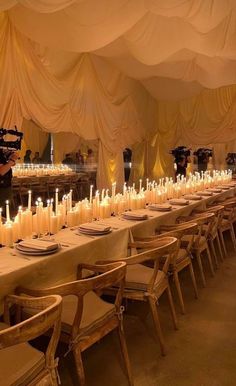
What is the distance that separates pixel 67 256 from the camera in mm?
2576

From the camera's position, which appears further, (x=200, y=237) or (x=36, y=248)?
(x=200, y=237)

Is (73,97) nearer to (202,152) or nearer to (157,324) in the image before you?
(157,324)

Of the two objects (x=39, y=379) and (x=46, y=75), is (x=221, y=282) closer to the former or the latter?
(x=39, y=379)

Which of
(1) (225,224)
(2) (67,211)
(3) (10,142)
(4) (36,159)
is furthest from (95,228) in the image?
(4) (36,159)

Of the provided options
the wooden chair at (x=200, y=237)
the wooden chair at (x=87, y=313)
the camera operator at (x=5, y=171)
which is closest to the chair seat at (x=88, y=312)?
the wooden chair at (x=87, y=313)

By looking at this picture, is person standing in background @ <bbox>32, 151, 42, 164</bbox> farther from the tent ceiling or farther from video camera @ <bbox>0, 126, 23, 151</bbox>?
video camera @ <bbox>0, 126, 23, 151</bbox>

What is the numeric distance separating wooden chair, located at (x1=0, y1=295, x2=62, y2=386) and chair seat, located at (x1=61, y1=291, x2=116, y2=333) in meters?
0.32

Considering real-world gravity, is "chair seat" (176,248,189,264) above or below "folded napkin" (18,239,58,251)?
below

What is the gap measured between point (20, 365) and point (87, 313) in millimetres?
605

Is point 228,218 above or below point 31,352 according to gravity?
above

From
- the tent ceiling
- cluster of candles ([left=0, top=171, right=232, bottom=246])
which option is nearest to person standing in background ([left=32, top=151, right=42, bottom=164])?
the tent ceiling

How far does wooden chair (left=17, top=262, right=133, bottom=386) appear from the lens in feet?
6.48

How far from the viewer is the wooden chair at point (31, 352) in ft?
5.03

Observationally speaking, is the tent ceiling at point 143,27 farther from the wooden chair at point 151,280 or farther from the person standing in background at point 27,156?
the person standing in background at point 27,156
